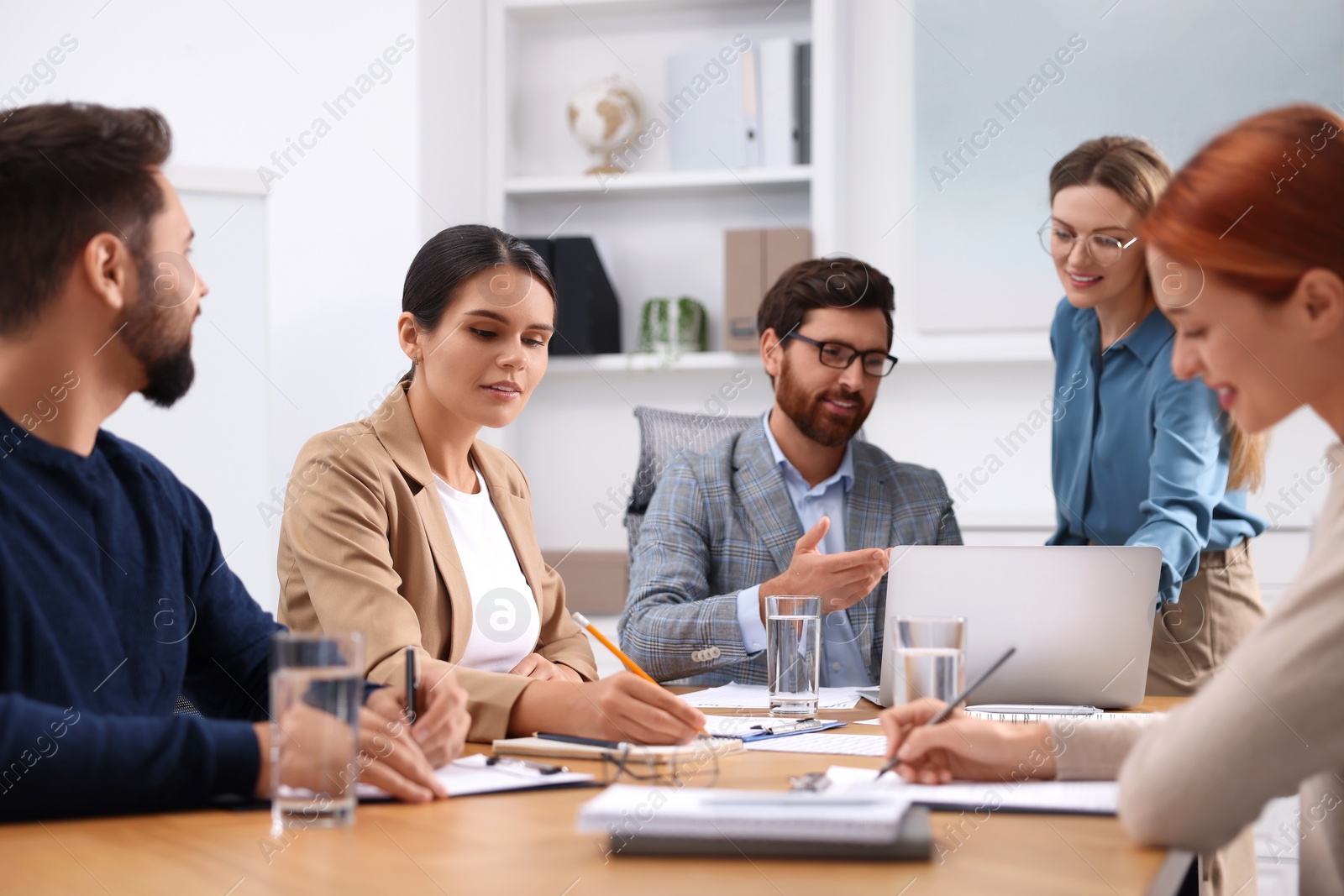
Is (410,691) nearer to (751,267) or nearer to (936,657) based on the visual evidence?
(936,657)

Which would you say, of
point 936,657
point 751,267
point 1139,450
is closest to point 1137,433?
point 1139,450

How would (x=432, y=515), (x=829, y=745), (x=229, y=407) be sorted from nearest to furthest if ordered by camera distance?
(x=829, y=745) < (x=432, y=515) < (x=229, y=407)

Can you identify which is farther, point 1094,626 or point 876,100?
point 876,100

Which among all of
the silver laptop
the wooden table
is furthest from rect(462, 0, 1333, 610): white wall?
the wooden table

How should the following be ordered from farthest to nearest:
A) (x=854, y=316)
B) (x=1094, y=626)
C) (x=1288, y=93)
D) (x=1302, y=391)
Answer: (x=1288, y=93)
(x=854, y=316)
(x=1094, y=626)
(x=1302, y=391)

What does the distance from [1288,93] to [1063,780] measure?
2.83 m

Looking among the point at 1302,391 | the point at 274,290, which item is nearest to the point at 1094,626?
the point at 1302,391

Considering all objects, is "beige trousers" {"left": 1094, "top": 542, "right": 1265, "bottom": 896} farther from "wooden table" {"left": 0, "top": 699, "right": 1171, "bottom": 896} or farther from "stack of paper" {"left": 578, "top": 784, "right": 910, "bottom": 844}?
"stack of paper" {"left": 578, "top": 784, "right": 910, "bottom": 844}

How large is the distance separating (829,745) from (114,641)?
771mm

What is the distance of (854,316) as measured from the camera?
2.35 m

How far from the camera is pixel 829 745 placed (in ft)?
4.33

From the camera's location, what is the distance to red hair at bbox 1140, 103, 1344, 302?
94 centimetres

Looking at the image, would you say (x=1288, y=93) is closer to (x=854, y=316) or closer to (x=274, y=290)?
(x=854, y=316)

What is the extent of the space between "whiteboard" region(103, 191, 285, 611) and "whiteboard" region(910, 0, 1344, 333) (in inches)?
75.0
